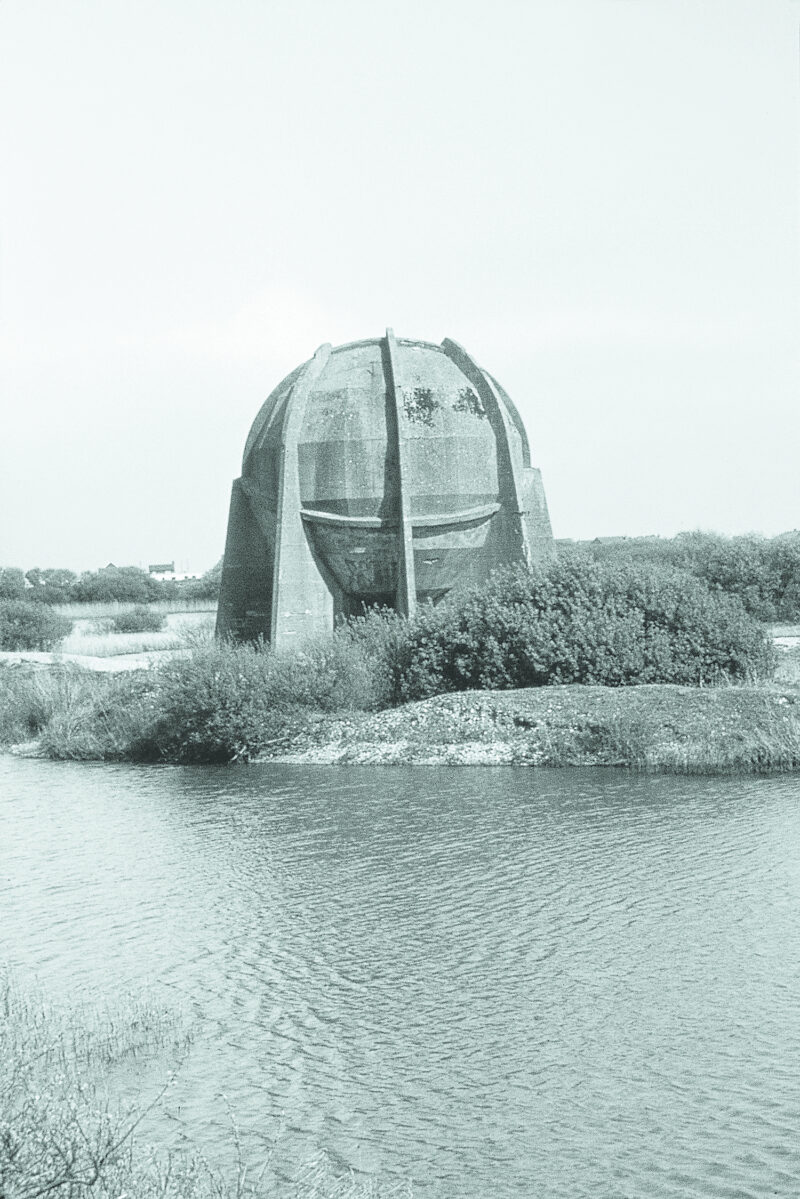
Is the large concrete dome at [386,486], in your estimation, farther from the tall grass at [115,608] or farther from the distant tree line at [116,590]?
the distant tree line at [116,590]

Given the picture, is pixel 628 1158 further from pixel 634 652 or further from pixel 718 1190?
pixel 634 652

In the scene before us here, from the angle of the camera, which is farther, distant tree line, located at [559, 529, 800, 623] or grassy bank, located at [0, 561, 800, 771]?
distant tree line, located at [559, 529, 800, 623]

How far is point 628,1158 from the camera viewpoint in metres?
6.43

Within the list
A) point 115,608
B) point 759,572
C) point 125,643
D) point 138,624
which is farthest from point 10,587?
point 759,572

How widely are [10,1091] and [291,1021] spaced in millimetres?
2812

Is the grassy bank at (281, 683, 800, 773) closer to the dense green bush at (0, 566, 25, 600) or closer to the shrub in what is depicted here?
the shrub

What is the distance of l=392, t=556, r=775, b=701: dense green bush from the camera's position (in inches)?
849

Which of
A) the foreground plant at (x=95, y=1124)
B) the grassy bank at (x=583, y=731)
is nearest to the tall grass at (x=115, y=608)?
the grassy bank at (x=583, y=731)

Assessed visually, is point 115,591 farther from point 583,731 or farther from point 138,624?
point 583,731

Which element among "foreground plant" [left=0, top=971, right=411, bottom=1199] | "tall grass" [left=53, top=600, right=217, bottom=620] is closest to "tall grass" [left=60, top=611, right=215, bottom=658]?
"tall grass" [left=53, top=600, right=217, bottom=620]

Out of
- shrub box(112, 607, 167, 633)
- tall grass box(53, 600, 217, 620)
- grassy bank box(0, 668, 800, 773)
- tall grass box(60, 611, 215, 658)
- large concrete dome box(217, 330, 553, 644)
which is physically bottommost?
grassy bank box(0, 668, 800, 773)

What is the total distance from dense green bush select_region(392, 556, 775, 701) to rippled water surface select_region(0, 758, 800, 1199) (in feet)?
15.1

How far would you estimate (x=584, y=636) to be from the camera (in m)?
21.6

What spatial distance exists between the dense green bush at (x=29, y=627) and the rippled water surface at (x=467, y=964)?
82.5 ft
